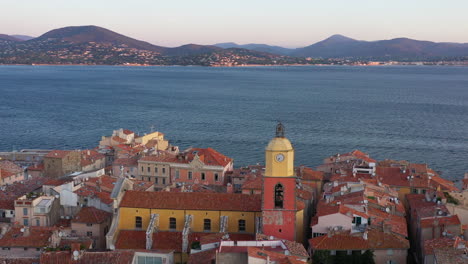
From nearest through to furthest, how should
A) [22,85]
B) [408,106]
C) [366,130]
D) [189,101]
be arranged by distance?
[366,130] → [408,106] → [189,101] → [22,85]

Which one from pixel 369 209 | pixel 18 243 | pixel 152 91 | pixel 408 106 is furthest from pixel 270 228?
pixel 152 91

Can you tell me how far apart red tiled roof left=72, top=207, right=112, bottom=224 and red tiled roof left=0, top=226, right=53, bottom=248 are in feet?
7.54

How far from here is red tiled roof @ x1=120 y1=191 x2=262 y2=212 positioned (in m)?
27.7

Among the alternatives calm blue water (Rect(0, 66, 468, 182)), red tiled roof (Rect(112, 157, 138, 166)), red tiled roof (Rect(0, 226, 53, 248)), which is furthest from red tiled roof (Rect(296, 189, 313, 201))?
calm blue water (Rect(0, 66, 468, 182))

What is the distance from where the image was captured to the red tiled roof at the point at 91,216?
30.6 metres

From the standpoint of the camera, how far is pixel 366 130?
286 ft

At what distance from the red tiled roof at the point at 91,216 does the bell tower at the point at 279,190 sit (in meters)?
10.1

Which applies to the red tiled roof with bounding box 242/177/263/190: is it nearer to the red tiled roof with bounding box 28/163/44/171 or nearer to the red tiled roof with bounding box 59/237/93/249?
the red tiled roof with bounding box 59/237/93/249

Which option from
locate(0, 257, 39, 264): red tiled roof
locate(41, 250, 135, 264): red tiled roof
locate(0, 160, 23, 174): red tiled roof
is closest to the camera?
locate(41, 250, 135, 264): red tiled roof

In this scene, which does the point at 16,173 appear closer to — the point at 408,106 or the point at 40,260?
the point at 40,260

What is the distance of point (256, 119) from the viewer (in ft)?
327

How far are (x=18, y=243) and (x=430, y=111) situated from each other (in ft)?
320

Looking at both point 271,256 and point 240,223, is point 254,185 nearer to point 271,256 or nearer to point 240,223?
point 240,223

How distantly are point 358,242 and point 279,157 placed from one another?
5.98m
